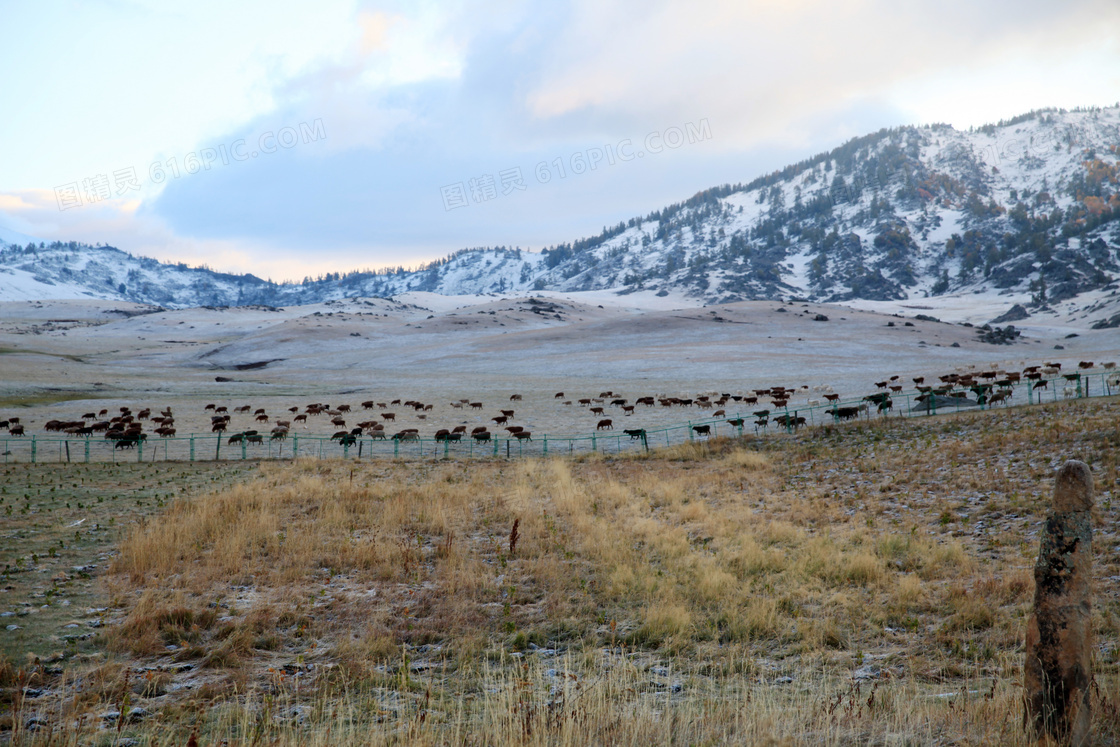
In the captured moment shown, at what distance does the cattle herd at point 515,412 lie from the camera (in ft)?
114

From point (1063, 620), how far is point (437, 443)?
31.7m

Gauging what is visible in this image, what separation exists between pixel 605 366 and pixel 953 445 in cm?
5698

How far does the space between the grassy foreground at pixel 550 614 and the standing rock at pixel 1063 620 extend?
13.9 inches

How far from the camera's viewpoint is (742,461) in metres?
25.8

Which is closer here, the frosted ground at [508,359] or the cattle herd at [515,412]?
the cattle herd at [515,412]

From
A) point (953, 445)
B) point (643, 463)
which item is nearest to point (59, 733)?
point (643, 463)

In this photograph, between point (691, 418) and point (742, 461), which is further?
point (691, 418)

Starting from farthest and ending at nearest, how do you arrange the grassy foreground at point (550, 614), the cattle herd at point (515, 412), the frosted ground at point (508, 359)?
1. the frosted ground at point (508, 359)
2. the cattle herd at point (515, 412)
3. the grassy foreground at point (550, 614)

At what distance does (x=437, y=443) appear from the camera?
35.4m

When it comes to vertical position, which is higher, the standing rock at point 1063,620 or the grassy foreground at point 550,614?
the standing rock at point 1063,620

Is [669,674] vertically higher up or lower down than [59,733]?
lower down

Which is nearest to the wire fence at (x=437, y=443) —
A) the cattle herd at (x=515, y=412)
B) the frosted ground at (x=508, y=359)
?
the cattle herd at (x=515, y=412)

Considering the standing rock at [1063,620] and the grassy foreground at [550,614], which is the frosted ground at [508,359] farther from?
the standing rock at [1063,620]

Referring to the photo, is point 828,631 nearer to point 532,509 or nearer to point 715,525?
point 715,525
